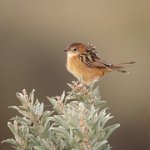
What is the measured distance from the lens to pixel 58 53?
18.0m

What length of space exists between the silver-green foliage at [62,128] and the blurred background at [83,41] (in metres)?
11.0

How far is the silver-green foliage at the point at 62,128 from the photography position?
10.8ft

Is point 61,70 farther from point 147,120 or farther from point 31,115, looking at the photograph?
point 31,115

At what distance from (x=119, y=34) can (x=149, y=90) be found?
2185 millimetres

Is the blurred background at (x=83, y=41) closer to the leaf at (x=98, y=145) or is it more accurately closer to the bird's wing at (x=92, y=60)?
the bird's wing at (x=92, y=60)

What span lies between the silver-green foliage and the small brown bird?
3766mm

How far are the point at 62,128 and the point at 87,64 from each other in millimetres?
4320

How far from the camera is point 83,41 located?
692 inches

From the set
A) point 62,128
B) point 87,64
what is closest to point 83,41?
point 87,64

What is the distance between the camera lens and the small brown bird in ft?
24.8

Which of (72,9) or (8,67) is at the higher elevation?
(72,9)

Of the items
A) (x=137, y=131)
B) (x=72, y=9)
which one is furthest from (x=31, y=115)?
(x=72, y=9)

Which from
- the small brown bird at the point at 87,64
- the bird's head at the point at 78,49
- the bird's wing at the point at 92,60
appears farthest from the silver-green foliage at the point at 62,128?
the bird's head at the point at 78,49

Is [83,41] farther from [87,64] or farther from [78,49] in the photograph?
[87,64]
